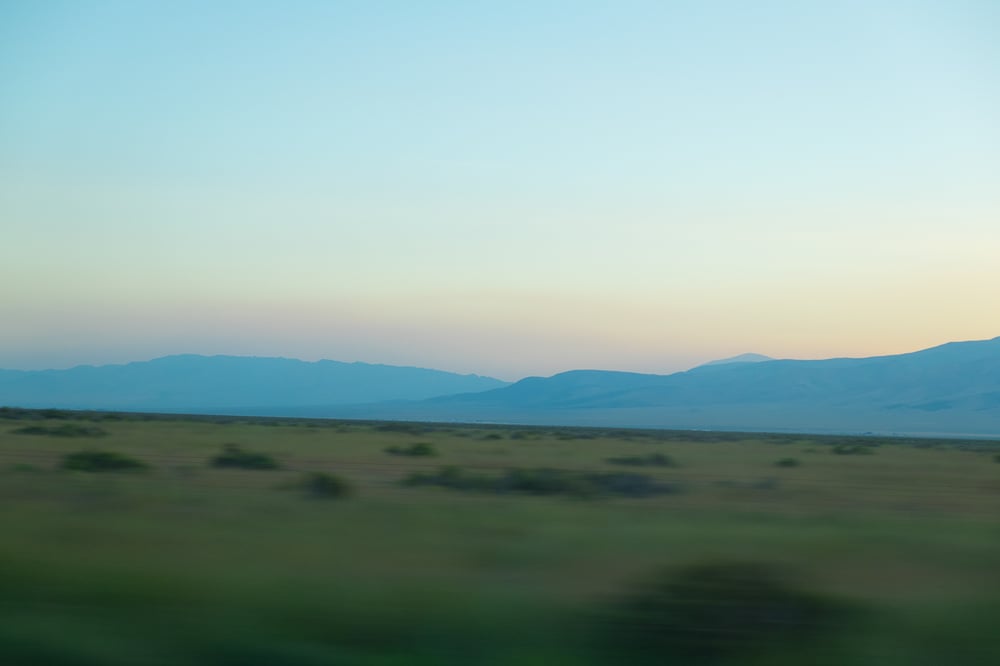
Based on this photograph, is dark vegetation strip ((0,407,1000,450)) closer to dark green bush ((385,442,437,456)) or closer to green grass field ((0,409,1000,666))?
dark green bush ((385,442,437,456))

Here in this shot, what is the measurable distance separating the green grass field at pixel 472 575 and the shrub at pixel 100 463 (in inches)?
62.5

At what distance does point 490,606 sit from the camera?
852 centimetres

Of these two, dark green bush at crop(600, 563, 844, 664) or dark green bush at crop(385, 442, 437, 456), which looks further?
dark green bush at crop(385, 442, 437, 456)

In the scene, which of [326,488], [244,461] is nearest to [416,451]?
[244,461]

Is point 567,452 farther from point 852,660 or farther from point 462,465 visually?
point 852,660

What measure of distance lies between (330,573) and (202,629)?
215 centimetres

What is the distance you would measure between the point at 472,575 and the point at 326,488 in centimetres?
738

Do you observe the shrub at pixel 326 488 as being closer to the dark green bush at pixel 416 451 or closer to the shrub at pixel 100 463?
the shrub at pixel 100 463

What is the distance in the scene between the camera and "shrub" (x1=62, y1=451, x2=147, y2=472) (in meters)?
20.4

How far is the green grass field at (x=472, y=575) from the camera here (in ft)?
24.6

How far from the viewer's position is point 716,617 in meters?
7.66

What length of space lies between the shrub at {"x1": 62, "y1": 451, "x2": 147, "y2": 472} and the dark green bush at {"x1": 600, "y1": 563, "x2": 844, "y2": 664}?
1527cm

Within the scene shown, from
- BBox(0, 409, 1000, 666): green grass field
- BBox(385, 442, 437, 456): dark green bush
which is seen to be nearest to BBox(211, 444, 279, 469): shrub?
BBox(0, 409, 1000, 666): green grass field

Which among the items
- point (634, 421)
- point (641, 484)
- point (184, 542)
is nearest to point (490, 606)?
point (184, 542)
